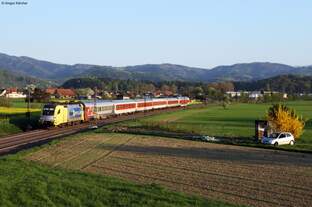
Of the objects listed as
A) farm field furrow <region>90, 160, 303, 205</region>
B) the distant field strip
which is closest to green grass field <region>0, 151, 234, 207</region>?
the distant field strip

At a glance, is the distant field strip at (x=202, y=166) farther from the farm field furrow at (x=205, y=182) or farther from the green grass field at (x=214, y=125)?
the green grass field at (x=214, y=125)

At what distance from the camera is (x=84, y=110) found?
6297 centimetres

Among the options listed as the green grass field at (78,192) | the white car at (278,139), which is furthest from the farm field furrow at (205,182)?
the white car at (278,139)

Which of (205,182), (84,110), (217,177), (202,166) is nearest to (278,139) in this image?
(202,166)

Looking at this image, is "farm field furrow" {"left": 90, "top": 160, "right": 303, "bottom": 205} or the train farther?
the train

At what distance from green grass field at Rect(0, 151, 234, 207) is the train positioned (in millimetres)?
30834

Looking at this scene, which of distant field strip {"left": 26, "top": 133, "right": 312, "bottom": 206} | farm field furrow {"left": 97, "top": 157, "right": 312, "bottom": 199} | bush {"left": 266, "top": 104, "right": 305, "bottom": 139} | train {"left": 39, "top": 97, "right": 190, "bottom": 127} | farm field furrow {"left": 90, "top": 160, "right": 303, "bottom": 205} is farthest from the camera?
train {"left": 39, "top": 97, "right": 190, "bottom": 127}

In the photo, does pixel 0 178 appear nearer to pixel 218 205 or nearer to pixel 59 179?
pixel 59 179

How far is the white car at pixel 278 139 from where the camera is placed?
4006cm

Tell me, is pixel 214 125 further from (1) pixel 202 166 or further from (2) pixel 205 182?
(2) pixel 205 182

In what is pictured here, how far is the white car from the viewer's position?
4006 cm

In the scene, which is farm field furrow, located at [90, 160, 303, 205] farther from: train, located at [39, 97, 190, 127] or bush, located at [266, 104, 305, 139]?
train, located at [39, 97, 190, 127]

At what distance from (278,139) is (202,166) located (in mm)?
16280

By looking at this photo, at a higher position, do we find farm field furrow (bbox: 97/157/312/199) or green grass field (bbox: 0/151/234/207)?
green grass field (bbox: 0/151/234/207)
